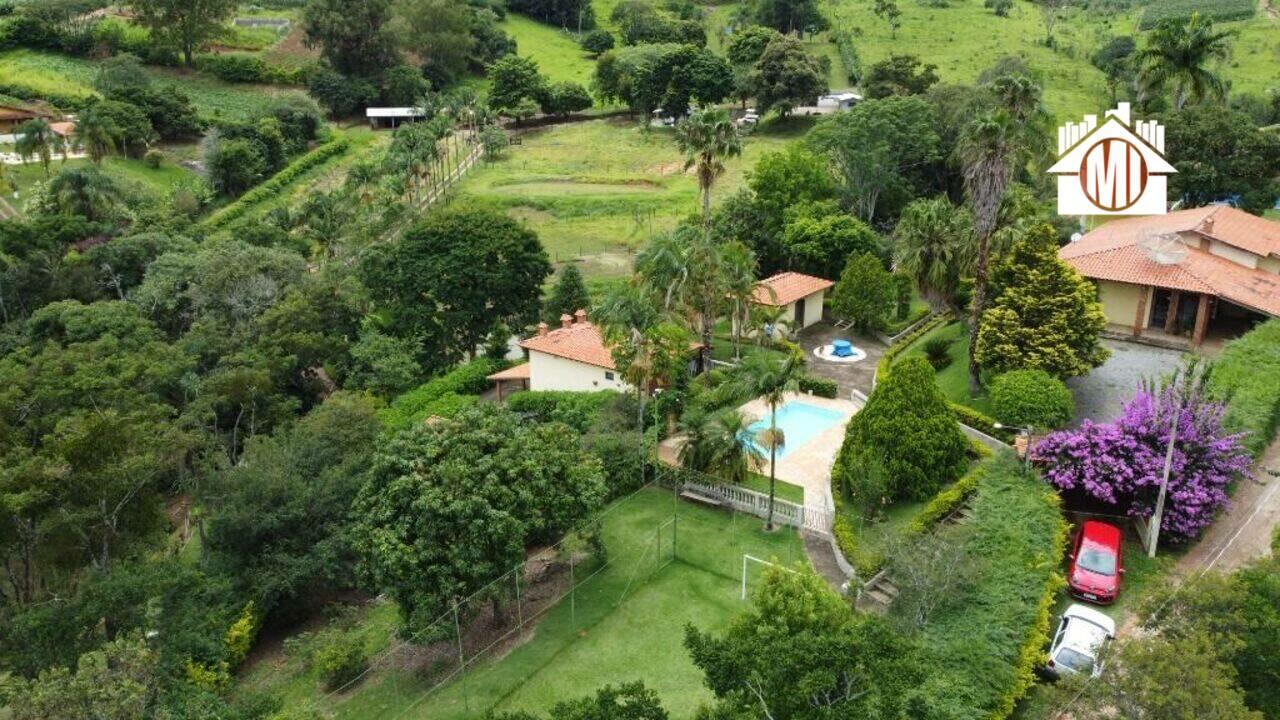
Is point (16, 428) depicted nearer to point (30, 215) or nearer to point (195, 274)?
point (195, 274)

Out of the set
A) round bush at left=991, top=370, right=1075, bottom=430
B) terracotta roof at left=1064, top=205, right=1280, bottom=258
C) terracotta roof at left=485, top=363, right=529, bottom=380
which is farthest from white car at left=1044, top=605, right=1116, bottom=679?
terracotta roof at left=485, top=363, right=529, bottom=380

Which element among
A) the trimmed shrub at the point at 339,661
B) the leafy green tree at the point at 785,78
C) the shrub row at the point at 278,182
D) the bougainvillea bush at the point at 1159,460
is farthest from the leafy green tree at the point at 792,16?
the trimmed shrub at the point at 339,661

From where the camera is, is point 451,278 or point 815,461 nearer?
point 815,461

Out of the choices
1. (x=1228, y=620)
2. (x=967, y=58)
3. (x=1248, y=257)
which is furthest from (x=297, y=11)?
(x=1228, y=620)

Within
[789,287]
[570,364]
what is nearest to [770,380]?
[570,364]

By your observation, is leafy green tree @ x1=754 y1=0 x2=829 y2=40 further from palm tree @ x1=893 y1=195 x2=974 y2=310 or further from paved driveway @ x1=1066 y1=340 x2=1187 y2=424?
paved driveway @ x1=1066 y1=340 x2=1187 y2=424

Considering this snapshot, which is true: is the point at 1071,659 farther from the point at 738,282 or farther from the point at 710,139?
the point at 710,139
